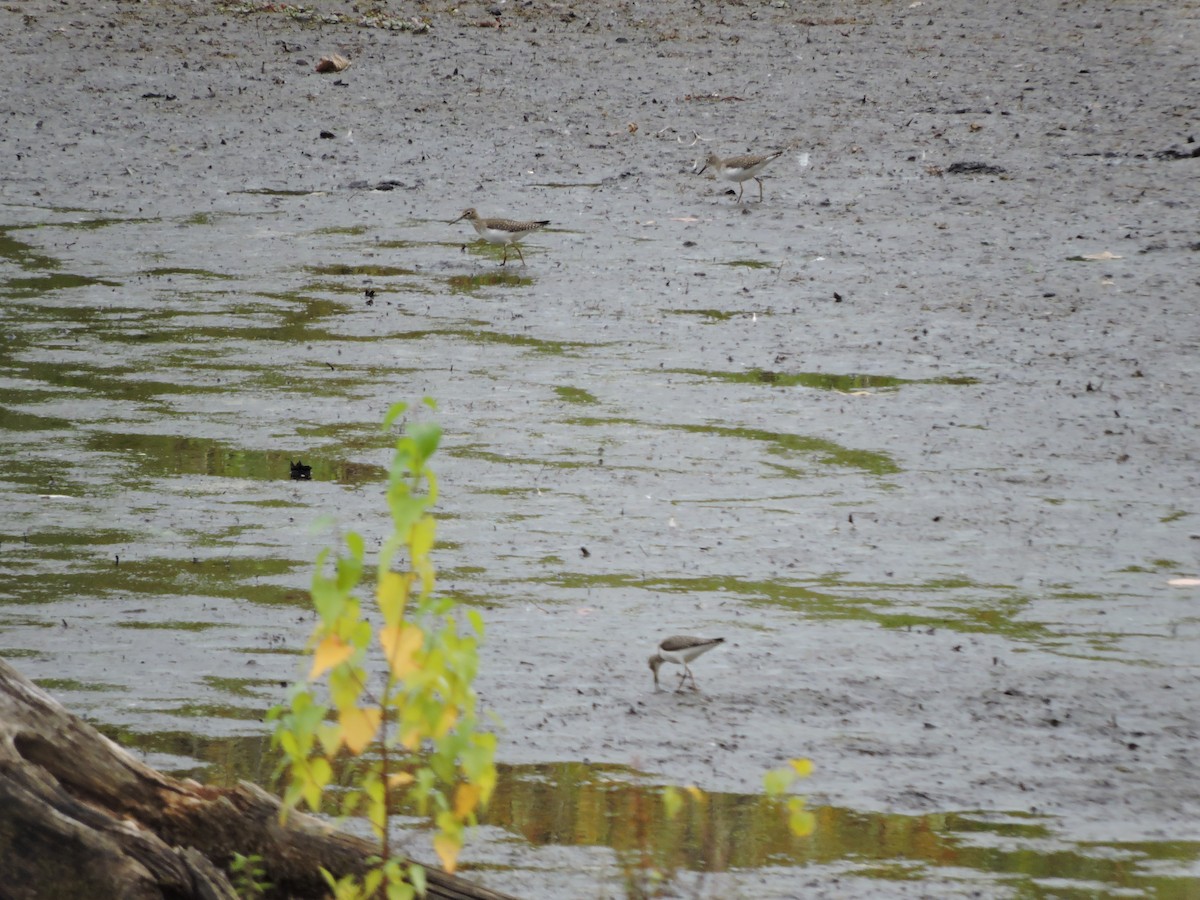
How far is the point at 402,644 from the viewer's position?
9.26 feet

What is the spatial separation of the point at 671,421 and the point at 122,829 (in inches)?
201

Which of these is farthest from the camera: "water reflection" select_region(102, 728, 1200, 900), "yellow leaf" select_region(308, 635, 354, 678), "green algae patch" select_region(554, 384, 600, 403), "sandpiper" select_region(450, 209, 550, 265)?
"sandpiper" select_region(450, 209, 550, 265)

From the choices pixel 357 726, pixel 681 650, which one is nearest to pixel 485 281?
pixel 681 650

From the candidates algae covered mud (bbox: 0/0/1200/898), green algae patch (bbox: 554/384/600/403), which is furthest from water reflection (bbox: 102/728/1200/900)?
green algae patch (bbox: 554/384/600/403)

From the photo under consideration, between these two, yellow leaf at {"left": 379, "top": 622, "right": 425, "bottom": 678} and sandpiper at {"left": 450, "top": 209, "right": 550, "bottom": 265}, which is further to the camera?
sandpiper at {"left": 450, "top": 209, "right": 550, "bottom": 265}

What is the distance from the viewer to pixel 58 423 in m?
8.37

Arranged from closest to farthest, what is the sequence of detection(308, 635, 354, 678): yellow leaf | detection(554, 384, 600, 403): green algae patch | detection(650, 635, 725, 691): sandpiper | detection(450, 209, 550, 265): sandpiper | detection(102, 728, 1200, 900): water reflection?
detection(308, 635, 354, 678): yellow leaf
detection(102, 728, 1200, 900): water reflection
detection(650, 635, 725, 691): sandpiper
detection(554, 384, 600, 403): green algae patch
detection(450, 209, 550, 265): sandpiper

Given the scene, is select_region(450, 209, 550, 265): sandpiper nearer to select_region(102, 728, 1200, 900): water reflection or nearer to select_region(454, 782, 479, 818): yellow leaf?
select_region(102, 728, 1200, 900): water reflection

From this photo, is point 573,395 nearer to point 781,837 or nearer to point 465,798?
point 781,837

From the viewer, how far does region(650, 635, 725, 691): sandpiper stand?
531 cm

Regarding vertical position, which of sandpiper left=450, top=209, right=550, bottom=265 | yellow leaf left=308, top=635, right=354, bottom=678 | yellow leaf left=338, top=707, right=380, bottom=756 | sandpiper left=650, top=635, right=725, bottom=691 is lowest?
yellow leaf left=338, top=707, right=380, bottom=756

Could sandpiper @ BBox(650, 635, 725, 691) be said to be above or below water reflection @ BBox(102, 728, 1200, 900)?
above

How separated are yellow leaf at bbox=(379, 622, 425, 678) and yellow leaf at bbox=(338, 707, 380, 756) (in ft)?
0.38

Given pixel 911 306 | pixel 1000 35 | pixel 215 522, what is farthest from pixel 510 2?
pixel 215 522
